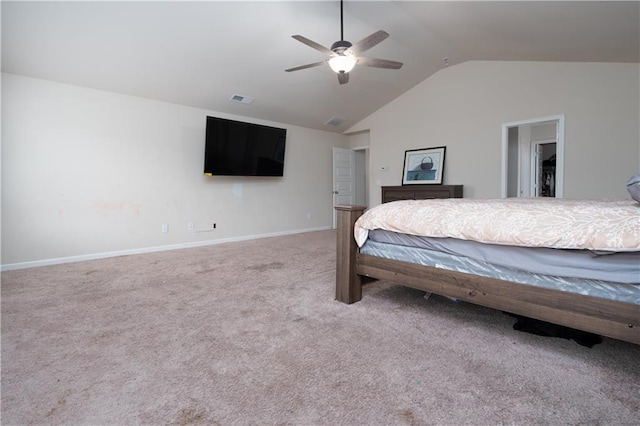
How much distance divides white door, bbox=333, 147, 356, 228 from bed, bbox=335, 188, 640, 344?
4695mm

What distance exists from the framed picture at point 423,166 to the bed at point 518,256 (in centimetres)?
352

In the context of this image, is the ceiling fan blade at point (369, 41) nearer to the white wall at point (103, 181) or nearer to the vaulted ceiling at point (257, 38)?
the vaulted ceiling at point (257, 38)

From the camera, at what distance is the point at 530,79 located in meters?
4.36

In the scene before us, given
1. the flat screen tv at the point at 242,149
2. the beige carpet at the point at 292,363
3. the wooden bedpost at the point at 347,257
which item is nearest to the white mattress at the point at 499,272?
the wooden bedpost at the point at 347,257

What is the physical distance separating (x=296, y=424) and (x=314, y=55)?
4116 millimetres

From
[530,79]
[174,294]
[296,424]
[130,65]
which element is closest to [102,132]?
[130,65]

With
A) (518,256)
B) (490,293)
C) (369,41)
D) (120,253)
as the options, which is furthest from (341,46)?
(120,253)

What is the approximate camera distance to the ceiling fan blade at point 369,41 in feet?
8.29

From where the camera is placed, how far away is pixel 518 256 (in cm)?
162

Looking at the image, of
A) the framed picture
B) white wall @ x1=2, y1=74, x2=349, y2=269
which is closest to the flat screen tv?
white wall @ x1=2, y1=74, x2=349, y2=269

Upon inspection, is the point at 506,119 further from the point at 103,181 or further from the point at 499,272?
the point at 103,181

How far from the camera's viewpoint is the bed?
1330mm

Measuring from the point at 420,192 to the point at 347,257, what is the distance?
3.30 m

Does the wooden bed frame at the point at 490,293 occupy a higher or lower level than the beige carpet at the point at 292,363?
higher
